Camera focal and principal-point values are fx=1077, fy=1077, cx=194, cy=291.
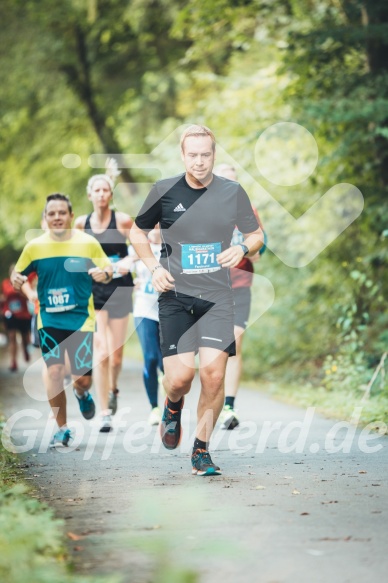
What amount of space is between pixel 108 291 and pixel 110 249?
42cm

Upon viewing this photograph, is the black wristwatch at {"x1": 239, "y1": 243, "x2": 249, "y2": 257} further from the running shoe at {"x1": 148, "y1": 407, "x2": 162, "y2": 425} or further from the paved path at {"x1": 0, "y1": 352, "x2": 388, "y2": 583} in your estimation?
the running shoe at {"x1": 148, "y1": 407, "x2": 162, "y2": 425}

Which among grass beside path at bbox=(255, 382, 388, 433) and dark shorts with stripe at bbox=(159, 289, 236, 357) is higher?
dark shorts with stripe at bbox=(159, 289, 236, 357)

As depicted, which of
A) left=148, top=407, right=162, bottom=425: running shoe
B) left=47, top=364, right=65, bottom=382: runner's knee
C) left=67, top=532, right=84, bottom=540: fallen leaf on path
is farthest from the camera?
left=148, top=407, right=162, bottom=425: running shoe

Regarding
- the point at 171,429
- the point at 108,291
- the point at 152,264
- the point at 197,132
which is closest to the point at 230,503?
the point at 171,429

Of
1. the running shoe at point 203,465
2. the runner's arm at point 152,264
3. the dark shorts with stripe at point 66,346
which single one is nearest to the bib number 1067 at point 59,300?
the dark shorts with stripe at point 66,346

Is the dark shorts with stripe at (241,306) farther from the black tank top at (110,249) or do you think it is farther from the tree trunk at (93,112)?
the tree trunk at (93,112)

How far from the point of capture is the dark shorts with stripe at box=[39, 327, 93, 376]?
898cm

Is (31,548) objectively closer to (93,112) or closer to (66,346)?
(66,346)

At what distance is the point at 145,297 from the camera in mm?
10492

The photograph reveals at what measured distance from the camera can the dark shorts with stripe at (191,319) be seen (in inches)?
277

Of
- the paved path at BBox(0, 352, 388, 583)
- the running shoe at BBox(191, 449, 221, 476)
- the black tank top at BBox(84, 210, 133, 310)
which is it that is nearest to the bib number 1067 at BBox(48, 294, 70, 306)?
the paved path at BBox(0, 352, 388, 583)

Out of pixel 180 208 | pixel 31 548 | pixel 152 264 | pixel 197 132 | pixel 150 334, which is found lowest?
pixel 31 548

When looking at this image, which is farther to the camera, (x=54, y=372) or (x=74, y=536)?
(x=54, y=372)

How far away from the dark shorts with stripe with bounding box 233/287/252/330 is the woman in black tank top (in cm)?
114
